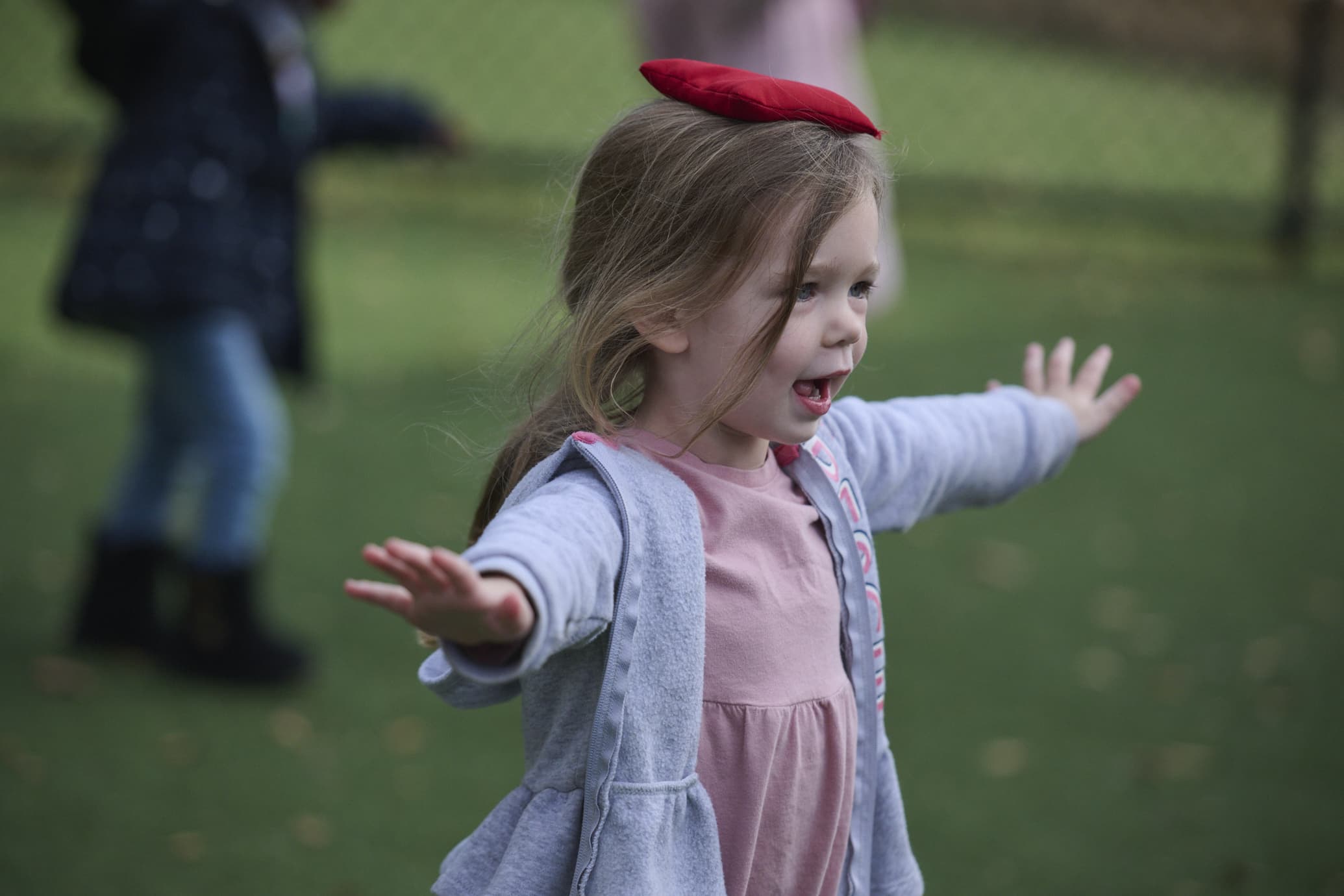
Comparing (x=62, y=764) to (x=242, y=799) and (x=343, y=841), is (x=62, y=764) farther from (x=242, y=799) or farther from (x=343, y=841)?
(x=343, y=841)

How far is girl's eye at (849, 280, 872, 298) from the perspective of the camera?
1.75 metres

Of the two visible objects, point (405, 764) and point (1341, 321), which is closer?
point (405, 764)

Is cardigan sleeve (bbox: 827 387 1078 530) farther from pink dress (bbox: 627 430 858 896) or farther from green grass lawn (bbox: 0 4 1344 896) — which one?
green grass lawn (bbox: 0 4 1344 896)

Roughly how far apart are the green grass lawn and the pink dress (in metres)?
0.35

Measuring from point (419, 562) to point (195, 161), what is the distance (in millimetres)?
2626

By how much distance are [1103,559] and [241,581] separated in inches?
96.1

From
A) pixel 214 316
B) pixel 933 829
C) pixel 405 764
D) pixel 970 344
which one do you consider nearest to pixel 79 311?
pixel 214 316

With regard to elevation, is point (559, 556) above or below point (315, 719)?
above

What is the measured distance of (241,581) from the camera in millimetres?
3721

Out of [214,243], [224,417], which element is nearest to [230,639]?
[224,417]

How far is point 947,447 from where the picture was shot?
2.02 meters

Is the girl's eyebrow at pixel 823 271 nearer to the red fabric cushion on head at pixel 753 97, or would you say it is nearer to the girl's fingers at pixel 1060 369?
the red fabric cushion on head at pixel 753 97

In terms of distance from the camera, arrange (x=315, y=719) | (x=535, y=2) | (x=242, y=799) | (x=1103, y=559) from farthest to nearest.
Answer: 1. (x=535, y=2)
2. (x=1103, y=559)
3. (x=315, y=719)
4. (x=242, y=799)

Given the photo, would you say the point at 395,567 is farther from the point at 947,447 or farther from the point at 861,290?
the point at 947,447
